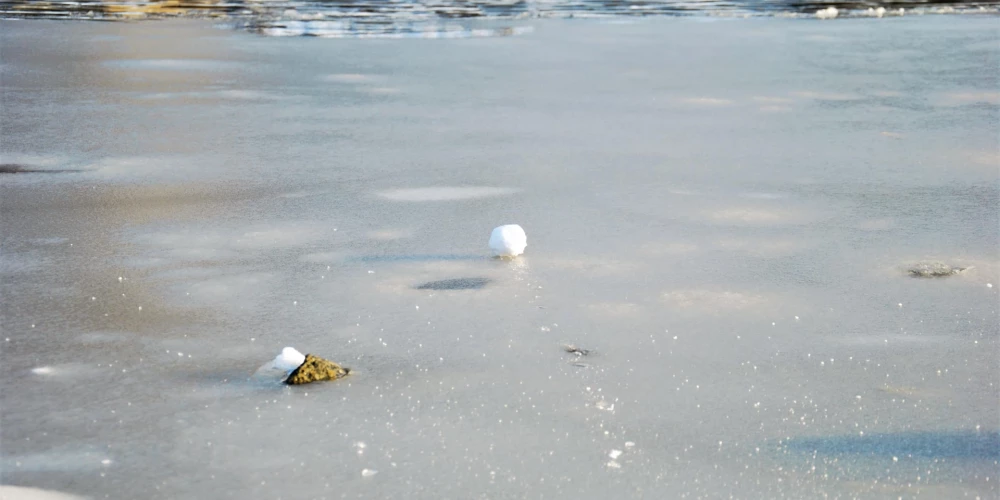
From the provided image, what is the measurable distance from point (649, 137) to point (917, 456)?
11.8ft

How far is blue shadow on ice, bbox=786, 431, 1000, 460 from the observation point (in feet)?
7.80

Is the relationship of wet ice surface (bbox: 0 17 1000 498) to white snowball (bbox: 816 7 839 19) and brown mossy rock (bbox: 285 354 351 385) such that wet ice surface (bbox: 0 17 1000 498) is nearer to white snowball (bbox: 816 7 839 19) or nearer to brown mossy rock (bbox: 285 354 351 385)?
brown mossy rock (bbox: 285 354 351 385)

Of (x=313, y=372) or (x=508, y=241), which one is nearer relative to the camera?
(x=313, y=372)

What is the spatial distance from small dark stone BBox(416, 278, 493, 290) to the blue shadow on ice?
4.21 ft

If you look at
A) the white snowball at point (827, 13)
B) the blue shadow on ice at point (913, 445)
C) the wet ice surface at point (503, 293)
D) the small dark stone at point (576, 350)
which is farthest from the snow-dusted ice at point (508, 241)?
the white snowball at point (827, 13)

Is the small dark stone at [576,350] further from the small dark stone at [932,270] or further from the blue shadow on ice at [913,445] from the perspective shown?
the small dark stone at [932,270]

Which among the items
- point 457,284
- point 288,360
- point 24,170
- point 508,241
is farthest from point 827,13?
point 288,360

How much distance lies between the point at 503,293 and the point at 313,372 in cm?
83

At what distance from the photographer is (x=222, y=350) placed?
2.97 metres

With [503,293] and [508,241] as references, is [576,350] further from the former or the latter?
[508,241]

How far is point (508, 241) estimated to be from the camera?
3.73 metres

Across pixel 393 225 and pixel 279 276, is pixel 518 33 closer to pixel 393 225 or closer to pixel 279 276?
pixel 393 225

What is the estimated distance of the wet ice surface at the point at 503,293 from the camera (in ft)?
7.76

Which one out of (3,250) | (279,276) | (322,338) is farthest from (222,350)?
(3,250)
